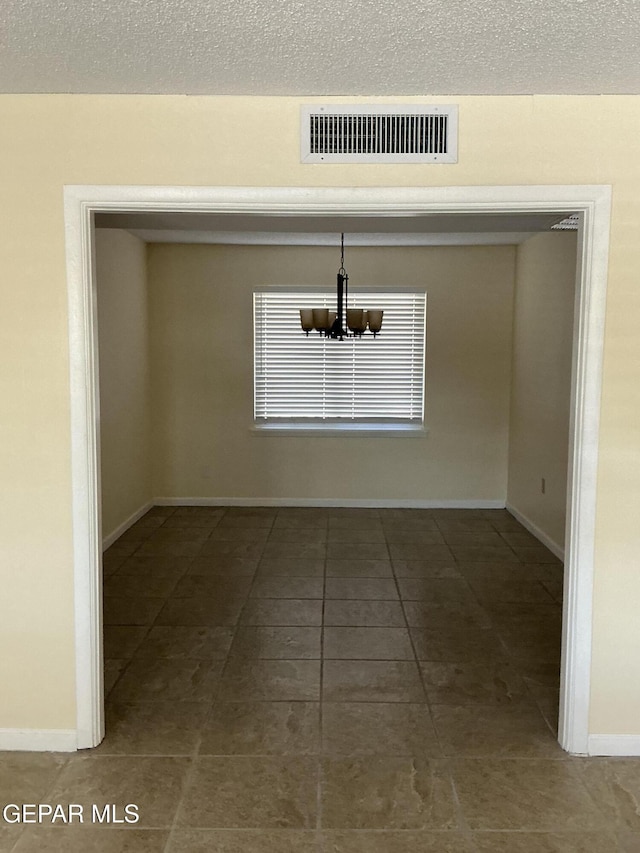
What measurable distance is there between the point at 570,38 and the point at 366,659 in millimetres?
2769

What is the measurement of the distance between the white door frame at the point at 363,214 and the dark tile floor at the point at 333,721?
0.27 metres

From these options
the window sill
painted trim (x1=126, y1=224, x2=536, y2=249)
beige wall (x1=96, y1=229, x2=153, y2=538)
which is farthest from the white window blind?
beige wall (x1=96, y1=229, x2=153, y2=538)

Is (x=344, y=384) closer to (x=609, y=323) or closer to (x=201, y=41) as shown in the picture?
(x=609, y=323)

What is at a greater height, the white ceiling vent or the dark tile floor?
the white ceiling vent

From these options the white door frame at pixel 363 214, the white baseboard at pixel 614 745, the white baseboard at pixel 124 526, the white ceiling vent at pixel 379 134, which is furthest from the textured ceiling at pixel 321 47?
the white baseboard at pixel 124 526

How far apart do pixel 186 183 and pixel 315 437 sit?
4.43m

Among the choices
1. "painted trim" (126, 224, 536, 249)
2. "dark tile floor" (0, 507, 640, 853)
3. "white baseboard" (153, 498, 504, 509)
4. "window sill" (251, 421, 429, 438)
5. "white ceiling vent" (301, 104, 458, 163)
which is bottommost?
"dark tile floor" (0, 507, 640, 853)

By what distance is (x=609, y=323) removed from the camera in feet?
8.05

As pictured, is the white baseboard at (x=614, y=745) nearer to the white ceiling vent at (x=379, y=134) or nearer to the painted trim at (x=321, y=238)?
the white ceiling vent at (x=379, y=134)

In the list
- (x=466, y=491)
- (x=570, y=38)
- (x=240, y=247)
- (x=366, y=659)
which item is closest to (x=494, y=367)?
(x=466, y=491)

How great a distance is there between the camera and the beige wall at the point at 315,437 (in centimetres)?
658

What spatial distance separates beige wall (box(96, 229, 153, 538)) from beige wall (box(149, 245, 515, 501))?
0.29m

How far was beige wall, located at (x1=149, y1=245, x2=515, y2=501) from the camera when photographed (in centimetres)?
658

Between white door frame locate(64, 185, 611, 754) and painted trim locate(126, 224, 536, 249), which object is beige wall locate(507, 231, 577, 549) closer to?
painted trim locate(126, 224, 536, 249)
